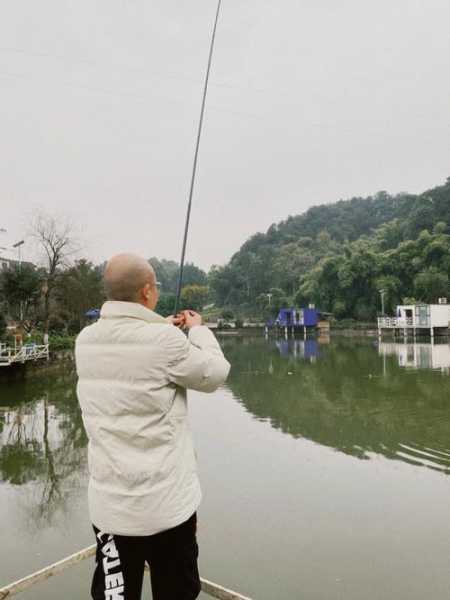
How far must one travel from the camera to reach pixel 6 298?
71.1 feet

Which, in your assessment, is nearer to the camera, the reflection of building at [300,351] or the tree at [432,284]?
the reflection of building at [300,351]

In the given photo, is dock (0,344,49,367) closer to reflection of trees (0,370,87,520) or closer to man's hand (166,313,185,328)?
reflection of trees (0,370,87,520)

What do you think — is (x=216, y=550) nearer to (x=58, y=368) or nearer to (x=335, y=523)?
(x=335, y=523)

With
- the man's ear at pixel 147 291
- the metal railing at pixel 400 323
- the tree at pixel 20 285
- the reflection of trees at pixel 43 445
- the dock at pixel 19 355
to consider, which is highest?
the metal railing at pixel 400 323

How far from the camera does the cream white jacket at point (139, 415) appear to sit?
4.67ft

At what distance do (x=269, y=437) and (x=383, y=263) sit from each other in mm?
40164

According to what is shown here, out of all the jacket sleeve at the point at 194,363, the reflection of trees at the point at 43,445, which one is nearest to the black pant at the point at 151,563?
the jacket sleeve at the point at 194,363

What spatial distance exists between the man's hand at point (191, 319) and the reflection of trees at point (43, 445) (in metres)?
3.56

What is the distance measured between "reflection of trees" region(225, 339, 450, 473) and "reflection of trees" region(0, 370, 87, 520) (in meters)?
3.40

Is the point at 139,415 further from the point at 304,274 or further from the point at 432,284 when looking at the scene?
the point at 304,274

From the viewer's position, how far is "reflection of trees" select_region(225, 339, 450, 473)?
271 inches

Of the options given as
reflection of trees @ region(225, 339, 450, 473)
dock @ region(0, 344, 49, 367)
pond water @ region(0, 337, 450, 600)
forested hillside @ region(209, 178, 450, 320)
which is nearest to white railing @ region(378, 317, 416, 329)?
forested hillside @ region(209, 178, 450, 320)

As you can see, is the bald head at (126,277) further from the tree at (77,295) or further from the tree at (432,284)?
the tree at (432,284)

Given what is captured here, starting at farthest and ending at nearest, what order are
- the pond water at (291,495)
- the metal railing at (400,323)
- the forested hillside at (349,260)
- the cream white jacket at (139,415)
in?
the forested hillside at (349,260) < the metal railing at (400,323) < the pond water at (291,495) < the cream white jacket at (139,415)
